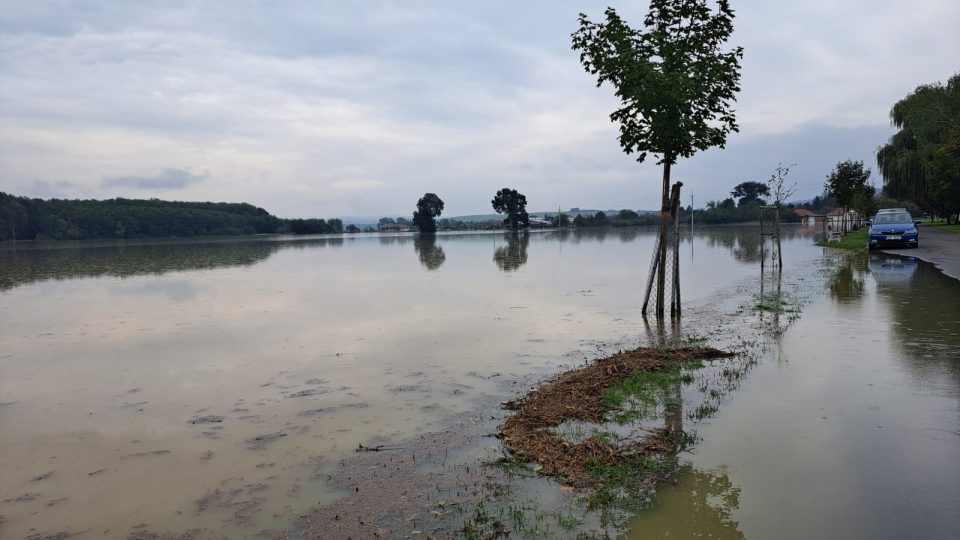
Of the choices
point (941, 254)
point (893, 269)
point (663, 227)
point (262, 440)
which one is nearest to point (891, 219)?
point (941, 254)

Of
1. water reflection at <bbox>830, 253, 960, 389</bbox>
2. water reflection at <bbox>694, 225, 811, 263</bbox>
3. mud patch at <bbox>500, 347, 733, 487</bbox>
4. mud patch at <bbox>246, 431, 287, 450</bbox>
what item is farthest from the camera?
water reflection at <bbox>694, 225, 811, 263</bbox>

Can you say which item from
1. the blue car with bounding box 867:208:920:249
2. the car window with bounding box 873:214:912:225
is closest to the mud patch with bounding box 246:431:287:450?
the blue car with bounding box 867:208:920:249

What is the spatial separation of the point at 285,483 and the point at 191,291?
18.7m

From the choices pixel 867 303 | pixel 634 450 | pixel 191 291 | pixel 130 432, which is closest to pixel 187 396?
pixel 130 432

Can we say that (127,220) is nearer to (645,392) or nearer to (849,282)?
(849,282)

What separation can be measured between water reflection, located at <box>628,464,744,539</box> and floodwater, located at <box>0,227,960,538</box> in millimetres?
20

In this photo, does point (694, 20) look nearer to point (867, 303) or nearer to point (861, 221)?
point (867, 303)

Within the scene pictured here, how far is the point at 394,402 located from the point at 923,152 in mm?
46359

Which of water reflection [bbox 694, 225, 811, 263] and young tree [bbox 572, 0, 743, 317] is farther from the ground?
young tree [bbox 572, 0, 743, 317]

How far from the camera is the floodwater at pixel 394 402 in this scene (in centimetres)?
462

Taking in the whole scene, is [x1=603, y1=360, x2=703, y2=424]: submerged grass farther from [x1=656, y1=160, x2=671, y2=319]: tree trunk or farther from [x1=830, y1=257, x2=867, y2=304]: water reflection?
[x1=830, y1=257, x2=867, y2=304]: water reflection

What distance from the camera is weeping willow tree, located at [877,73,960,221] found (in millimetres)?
37688

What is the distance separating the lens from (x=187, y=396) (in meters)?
8.41

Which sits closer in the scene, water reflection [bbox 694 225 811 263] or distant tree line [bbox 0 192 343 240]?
water reflection [bbox 694 225 811 263]
